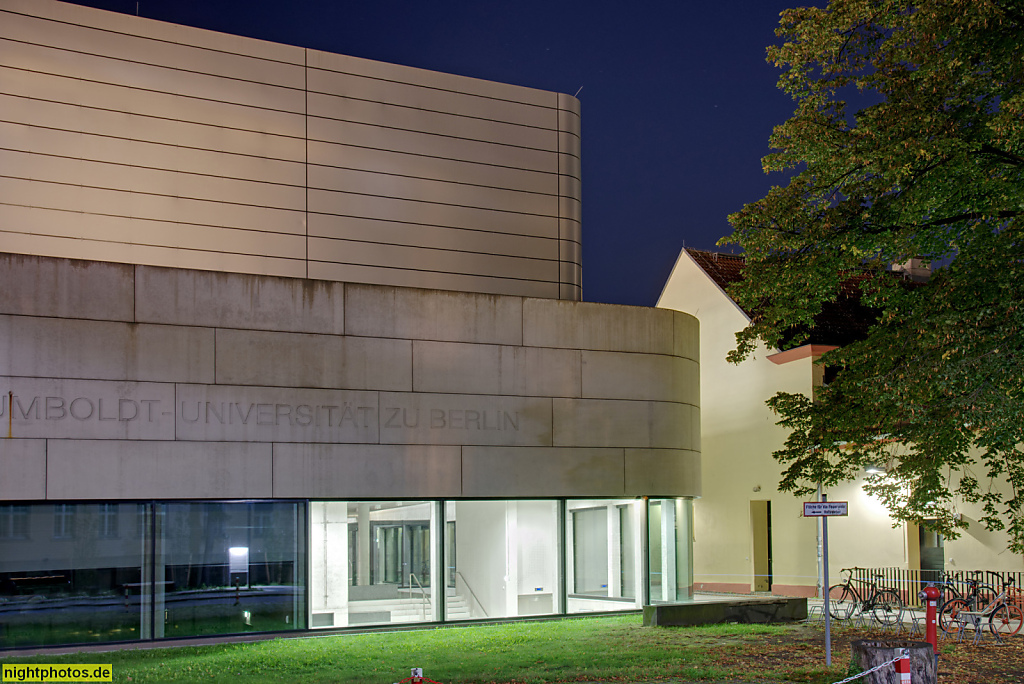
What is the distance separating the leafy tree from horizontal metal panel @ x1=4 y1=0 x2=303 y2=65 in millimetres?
11991

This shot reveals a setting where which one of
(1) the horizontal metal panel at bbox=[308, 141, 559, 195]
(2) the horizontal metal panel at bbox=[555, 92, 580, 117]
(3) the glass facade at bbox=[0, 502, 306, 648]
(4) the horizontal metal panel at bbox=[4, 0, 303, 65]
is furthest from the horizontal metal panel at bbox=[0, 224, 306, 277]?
(2) the horizontal metal panel at bbox=[555, 92, 580, 117]

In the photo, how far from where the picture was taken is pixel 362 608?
1941cm

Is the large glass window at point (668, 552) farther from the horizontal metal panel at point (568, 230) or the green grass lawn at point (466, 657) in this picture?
the horizontal metal panel at point (568, 230)

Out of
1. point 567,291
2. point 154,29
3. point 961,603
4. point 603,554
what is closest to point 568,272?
point 567,291

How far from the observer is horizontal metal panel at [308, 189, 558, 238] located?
23328 millimetres

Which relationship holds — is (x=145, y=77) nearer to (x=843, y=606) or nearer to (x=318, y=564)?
(x=318, y=564)

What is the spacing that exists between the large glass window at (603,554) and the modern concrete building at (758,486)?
7355mm

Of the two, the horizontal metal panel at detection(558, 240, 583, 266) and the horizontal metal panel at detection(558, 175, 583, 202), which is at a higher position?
the horizontal metal panel at detection(558, 175, 583, 202)

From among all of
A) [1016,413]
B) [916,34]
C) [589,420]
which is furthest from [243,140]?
[1016,413]

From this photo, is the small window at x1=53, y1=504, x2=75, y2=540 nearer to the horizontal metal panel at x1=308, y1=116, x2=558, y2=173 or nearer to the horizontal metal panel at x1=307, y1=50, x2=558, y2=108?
the horizontal metal panel at x1=308, y1=116, x2=558, y2=173

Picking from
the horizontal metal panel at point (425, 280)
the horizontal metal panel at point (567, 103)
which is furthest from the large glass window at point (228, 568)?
the horizontal metal panel at point (567, 103)

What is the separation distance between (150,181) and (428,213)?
640 cm

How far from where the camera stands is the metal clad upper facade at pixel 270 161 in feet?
70.5

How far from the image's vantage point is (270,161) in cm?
2302
